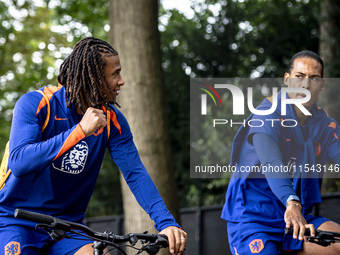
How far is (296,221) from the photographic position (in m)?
2.43

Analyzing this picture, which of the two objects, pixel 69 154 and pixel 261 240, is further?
pixel 261 240

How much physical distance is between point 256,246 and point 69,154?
1419 mm

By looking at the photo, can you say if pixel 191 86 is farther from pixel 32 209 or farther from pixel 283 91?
pixel 32 209

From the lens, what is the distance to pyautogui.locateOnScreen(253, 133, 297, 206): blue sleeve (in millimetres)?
2668

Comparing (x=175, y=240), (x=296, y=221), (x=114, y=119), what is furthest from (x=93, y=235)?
(x=296, y=221)

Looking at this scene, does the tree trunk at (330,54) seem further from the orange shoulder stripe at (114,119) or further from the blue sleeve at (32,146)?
the blue sleeve at (32,146)

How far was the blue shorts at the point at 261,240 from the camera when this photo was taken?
9.28ft

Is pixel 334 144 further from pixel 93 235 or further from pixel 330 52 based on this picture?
pixel 330 52

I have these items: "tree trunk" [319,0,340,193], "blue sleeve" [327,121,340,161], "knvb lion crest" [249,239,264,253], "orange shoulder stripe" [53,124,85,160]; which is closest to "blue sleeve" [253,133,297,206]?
"knvb lion crest" [249,239,264,253]

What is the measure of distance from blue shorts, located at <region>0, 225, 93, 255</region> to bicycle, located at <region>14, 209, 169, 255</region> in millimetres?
256

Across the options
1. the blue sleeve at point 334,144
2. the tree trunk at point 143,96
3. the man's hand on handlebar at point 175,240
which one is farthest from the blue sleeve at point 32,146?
the tree trunk at point 143,96

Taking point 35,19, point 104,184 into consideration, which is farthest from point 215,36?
point 35,19

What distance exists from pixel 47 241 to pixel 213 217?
14.0 feet

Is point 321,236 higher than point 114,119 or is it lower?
lower
